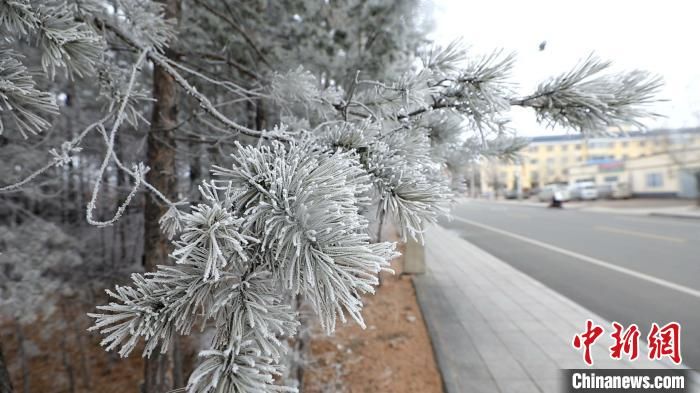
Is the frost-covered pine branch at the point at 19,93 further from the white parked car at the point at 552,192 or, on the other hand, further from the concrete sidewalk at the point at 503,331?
the white parked car at the point at 552,192

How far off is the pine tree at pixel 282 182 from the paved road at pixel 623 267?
2.87m

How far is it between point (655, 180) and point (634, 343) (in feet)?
112

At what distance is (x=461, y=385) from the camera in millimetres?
3047

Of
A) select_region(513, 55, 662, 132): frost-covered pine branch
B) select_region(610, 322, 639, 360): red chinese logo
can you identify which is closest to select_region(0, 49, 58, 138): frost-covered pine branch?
select_region(513, 55, 662, 132): frost-covered pine branch

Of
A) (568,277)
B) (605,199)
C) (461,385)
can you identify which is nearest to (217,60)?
(461,385)

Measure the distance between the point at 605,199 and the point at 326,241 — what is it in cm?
3871

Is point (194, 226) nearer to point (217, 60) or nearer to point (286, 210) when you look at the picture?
point (286, 210)

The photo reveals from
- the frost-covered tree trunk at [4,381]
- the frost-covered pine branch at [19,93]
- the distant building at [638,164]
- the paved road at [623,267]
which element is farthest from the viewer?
the distant building at [638,164]

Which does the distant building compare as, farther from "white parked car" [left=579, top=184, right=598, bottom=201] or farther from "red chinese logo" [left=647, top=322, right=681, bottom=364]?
"white parked car" [left=579, top=184, right=598, bottom=201]

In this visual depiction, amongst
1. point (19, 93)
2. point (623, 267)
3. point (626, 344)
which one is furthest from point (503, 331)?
point (623, 267)
